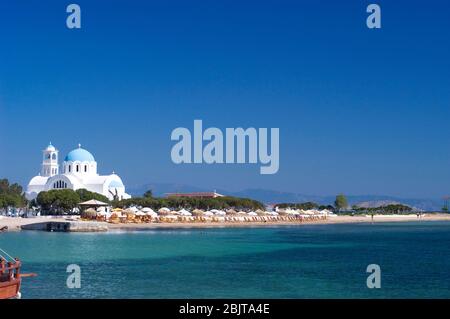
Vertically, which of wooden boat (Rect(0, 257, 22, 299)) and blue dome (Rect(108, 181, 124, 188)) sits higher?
blue dome (Rect(108, 181, 124, 188))

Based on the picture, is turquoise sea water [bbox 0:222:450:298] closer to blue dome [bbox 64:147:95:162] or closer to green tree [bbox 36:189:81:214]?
green tree [bbox 36:189:81:214]

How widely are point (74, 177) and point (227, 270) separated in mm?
78775

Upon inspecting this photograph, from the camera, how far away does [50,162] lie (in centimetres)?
11231

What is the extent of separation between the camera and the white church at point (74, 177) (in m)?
104

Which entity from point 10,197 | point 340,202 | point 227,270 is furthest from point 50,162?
point 227,270

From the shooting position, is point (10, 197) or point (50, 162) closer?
point (10, 197)

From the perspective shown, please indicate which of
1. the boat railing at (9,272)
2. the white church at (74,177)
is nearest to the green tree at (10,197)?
the white church at (74,177)

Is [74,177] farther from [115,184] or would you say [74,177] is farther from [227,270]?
[227,270]

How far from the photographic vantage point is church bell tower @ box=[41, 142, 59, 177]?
4414 inches

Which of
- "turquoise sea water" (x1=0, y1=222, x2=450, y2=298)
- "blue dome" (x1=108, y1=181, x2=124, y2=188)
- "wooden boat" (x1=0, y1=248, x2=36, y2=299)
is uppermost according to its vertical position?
"blue dome" (x1=108, y1=181, x2=124, y2=188)

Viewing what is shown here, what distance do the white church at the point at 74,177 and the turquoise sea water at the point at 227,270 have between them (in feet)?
191

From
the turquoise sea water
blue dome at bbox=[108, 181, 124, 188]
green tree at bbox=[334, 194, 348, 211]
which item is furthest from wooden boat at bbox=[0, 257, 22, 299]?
green tree at bbox=[334, 194, 348, 211]
